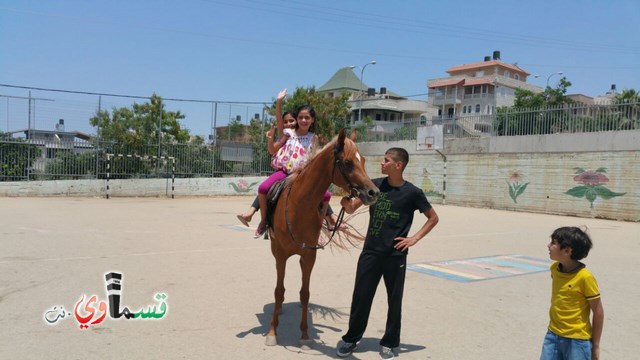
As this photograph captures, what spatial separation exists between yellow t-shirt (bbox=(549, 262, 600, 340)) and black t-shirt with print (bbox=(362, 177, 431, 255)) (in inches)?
54.7

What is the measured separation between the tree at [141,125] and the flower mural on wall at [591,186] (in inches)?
759

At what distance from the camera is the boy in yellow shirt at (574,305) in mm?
3162

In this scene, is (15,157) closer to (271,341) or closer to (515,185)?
(271,341)

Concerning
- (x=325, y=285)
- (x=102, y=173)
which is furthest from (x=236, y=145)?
(x=325, y=285)

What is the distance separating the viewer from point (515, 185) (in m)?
22.2

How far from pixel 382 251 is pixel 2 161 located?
2176 cm

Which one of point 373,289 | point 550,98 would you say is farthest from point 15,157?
point 550,98

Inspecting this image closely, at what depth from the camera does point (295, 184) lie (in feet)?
15.5

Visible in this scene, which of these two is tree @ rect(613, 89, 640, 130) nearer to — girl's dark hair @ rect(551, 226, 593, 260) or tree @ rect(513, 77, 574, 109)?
girl's dark hair @ rect(551, 226, 593, 260)

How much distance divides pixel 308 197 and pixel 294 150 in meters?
0.96

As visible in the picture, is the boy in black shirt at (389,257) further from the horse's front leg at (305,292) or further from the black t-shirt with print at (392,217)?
the horse's front leg at (305,292)

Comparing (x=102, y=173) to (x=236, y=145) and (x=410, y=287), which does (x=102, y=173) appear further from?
(x=410, y=287)

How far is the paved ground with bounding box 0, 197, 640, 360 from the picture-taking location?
14.9ft

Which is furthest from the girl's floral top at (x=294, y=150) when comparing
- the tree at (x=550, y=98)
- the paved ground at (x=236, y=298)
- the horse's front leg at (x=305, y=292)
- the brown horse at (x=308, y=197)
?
the tree at (x=550, y=98)
